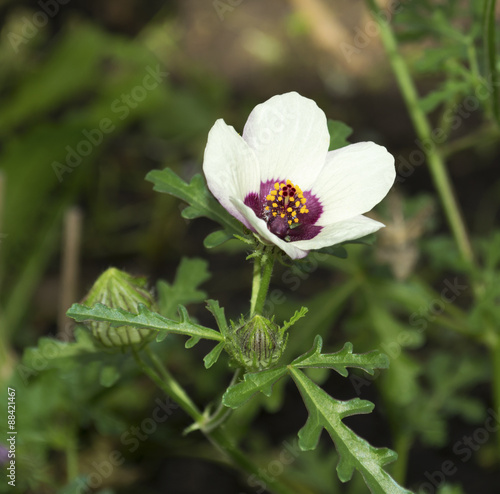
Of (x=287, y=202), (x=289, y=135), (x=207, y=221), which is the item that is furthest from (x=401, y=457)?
(x=207, y=221)

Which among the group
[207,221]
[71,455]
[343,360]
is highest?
[343,360]

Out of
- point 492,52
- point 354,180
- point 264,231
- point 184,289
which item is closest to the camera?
point 264,231

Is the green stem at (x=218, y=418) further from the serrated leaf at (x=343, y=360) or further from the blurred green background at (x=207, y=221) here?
the blurred green background at (x=207, y=221)

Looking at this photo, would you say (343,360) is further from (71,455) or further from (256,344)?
(71,455)

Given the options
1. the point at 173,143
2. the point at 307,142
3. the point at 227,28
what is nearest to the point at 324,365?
the point at 307,142

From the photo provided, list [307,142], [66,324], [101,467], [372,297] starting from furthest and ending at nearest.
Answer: [101,467] < [66,324] < [372,297] < [307,142]

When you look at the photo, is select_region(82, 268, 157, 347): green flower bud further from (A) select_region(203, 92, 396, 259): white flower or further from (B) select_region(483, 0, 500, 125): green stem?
(B) select_region(483, 0, 500, 125): green stem

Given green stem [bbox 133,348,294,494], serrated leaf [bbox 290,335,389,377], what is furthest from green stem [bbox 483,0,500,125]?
green stem [bbox 133,348,294,494]

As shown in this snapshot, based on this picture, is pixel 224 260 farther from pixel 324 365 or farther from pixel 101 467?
→ pixel 324 365
